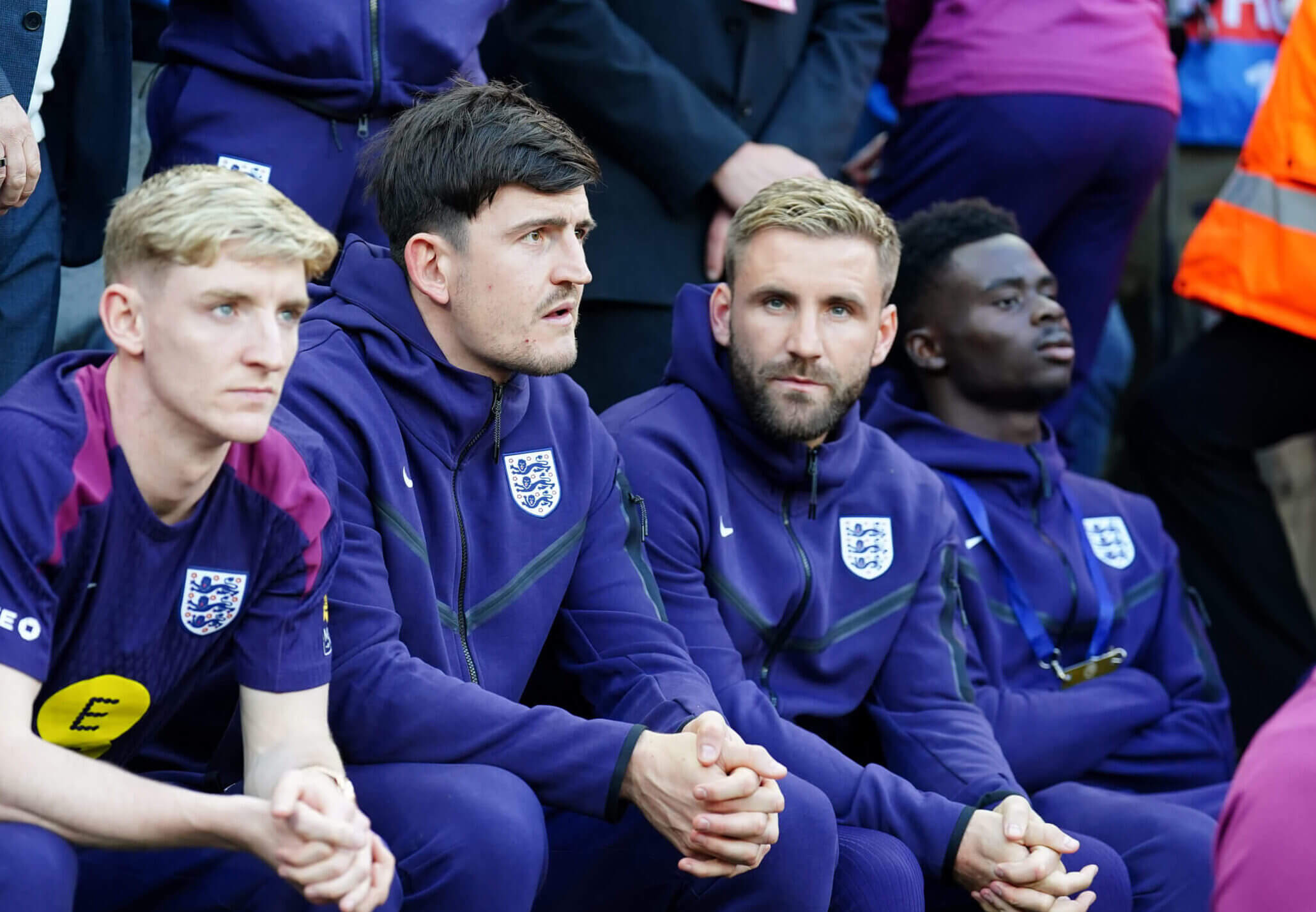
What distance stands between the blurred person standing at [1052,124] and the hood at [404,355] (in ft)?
6.32

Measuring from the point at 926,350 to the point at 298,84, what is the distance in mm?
1674

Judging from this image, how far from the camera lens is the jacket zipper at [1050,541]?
4027 millimetres

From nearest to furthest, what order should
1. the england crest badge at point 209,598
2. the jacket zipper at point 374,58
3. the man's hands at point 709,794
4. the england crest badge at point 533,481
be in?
the england crest badge at point 209,598 < the man's hands at point 709,794 < the england crest badge at point 533,481 < the jacket zipper at point 374,58

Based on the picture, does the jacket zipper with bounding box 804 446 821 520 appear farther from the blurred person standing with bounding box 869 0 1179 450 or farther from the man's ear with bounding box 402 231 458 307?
the blurred person standing with bounding box 869 0 1179 450

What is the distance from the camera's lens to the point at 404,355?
9.80 feet

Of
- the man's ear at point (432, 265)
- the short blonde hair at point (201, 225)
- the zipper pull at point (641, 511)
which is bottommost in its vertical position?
the zipper pull at point (641, 511)

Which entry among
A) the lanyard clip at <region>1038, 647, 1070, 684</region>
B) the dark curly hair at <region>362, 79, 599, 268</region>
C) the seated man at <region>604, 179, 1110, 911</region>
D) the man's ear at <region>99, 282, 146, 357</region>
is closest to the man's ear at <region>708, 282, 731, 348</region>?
the seated man at <region>604, 179, 1110, 911</region>

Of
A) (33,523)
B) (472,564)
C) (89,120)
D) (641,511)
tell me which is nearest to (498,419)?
(472,564)

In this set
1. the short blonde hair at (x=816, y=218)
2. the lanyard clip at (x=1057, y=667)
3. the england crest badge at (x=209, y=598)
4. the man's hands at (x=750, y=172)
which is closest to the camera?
the england crest badge at (x=209, y=598)

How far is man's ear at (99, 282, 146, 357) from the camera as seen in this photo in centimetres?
230

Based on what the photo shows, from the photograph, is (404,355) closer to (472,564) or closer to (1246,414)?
(472,564)

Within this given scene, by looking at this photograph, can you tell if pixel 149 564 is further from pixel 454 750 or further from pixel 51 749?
pixel 454 750

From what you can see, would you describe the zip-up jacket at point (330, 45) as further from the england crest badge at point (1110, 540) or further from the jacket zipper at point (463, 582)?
the england crest badge at point (1110, 540)

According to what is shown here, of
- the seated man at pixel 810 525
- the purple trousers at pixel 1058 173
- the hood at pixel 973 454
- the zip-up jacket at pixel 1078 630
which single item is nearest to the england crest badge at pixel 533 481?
the seated man at pixel 810 525
